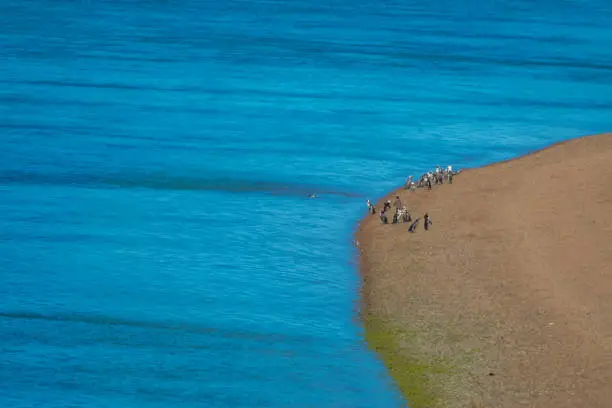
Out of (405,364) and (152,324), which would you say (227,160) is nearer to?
(152,324)

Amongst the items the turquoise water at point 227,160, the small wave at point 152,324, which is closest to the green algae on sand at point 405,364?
the turquoise water at point 227,160

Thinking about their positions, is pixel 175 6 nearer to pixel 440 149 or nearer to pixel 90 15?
pixel 90 15

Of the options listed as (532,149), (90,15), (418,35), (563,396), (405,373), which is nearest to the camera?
(563,396)

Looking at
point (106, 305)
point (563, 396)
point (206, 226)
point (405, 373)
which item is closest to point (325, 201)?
point (206, 226)

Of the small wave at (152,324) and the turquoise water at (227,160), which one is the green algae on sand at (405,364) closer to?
the turquoise water at (227,160)

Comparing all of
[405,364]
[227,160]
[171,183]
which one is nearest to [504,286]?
[405,364]

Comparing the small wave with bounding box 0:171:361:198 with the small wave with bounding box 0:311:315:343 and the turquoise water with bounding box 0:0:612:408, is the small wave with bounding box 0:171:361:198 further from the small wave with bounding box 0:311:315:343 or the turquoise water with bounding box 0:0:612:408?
the small wave with bounding box 0:311:315:343

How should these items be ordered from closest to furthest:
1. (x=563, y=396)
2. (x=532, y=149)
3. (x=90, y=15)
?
(x=563, y=396) < (x=532, y=149) < (x=90, y=15)

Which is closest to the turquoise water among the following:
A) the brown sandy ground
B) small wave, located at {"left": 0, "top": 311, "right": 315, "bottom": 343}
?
small wave, located at {"left": 0, "top": 311, "right": 315, "bottom": 343}
